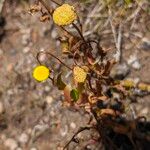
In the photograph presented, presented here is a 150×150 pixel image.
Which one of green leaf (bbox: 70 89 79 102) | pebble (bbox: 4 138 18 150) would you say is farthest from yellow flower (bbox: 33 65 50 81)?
pebble (bbox: 4 138 18 150)

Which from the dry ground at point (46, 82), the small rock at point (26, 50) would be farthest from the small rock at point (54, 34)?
the small rock at point (26, 50)

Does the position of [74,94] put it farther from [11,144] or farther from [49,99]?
[11,144]

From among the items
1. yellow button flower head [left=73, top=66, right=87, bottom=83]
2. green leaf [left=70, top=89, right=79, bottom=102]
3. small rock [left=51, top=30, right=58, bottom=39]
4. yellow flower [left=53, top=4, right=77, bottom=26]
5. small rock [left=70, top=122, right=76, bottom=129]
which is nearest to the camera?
yellow flower [left=53, top=4, right=77, bottom=26]

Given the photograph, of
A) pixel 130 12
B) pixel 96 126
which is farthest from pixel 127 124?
pixel 130 12

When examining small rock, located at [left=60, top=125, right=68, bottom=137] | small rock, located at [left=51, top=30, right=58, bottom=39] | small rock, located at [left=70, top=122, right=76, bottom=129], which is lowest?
small rock, located at [left=60, top=125, right=68, bottom=137]

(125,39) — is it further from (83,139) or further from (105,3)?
(83,139)

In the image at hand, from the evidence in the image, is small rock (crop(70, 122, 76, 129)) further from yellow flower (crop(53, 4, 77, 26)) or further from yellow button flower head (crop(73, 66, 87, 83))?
yellow flower (crop(53, 4, 77, 26))

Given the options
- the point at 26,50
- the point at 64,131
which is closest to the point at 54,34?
the point at 26,50

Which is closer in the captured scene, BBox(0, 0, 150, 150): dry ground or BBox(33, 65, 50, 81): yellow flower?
BBox(33, 65, 50, 81): yellow flower
